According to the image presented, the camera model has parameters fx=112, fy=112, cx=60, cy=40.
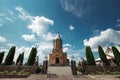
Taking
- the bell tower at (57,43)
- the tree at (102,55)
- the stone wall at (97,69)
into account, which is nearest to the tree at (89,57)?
the tree at (102,55)

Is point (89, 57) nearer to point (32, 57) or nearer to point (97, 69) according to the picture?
point (97, 69)

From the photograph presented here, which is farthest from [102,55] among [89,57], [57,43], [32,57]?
[57,43]

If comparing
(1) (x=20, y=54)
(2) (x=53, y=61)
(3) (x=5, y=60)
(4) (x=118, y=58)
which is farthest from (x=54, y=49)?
(4) (x=118, y=58)

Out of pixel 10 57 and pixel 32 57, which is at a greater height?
pixel 10 57

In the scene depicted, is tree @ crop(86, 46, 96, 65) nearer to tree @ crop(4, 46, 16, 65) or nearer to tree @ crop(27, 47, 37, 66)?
tree @ crop(27, 47, 37, 66)

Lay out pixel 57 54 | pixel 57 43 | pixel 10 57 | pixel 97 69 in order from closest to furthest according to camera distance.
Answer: pixel 97 69 < pixel 10 57 < pixel 57 54 < pixel 57 43

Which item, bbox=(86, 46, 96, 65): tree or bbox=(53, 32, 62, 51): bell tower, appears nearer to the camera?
bbox=(86, 46, 96, 65): tree

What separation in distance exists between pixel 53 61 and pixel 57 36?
1008 cm

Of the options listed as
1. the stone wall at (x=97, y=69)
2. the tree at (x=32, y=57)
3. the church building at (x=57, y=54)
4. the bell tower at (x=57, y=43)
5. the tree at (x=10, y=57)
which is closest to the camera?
the stone wall at (x=97, y=69)

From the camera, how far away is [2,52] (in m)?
27.0

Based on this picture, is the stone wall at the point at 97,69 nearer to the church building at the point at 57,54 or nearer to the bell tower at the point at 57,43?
the church building at the point at 57,54

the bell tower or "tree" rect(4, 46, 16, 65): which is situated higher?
the bell tower

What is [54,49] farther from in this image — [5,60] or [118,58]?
[118,58]

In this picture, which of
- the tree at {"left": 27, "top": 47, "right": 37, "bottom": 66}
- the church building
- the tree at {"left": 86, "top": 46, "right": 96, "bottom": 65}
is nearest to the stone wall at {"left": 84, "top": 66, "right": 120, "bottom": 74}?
the tree at {"left": 86, "top": 46, "right": 96, "bottom": 65}
